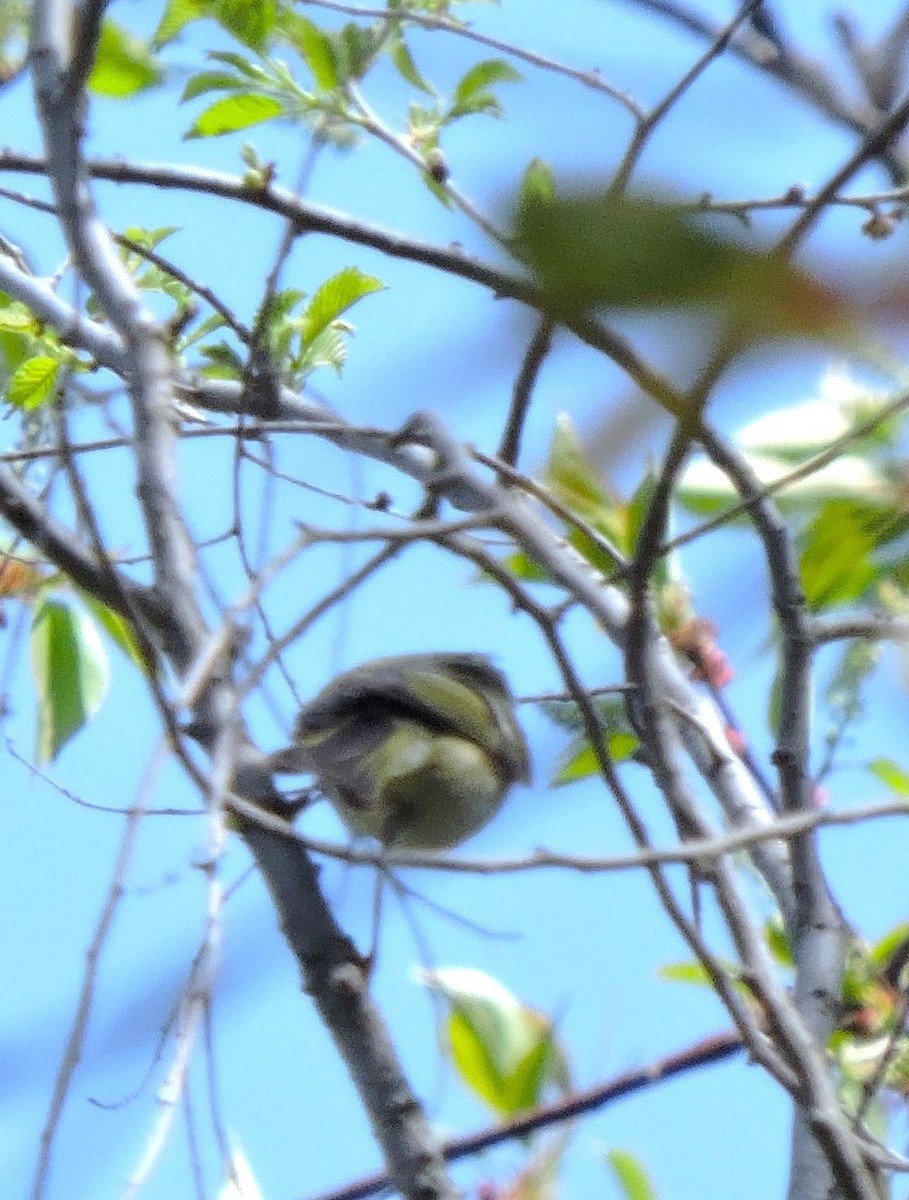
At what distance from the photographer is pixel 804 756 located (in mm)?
1799

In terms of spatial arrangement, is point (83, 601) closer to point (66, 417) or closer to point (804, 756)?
point (66, 417)

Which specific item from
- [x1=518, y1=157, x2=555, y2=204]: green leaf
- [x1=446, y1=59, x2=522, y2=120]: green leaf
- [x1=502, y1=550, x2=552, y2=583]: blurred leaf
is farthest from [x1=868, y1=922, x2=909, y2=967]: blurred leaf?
[x1=518, y1=157, x2=555, y2=204]: green leaf

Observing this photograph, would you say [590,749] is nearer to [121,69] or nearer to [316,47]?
[316,47]

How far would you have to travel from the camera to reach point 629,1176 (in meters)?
1.93

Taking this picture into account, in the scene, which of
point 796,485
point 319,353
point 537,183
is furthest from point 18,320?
point 537,183

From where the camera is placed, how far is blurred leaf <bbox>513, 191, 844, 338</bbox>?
→ 0.26 meters

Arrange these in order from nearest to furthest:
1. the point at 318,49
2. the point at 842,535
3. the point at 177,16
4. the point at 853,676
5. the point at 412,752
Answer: the point at 842,535 → the point at 853,676 → the point at 318,49 → the point at 177,16 → the point at 412,752

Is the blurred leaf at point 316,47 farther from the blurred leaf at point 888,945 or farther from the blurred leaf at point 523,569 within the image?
the blurred leaf at point 888,945

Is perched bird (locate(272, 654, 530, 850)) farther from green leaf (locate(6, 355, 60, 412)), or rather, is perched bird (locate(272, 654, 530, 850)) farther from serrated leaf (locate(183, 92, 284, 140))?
serrated leaf (locate(183, 92, 284, 140))

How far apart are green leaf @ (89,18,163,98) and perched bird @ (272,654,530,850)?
950 millimetres

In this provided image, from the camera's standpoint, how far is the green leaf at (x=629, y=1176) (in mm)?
1921

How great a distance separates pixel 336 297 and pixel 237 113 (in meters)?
0.39

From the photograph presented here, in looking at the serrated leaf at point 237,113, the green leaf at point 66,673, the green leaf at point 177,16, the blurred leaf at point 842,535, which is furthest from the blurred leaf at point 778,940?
the green leaf at point 177,16

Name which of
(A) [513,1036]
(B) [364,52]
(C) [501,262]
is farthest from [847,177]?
(A) [513,1036]
